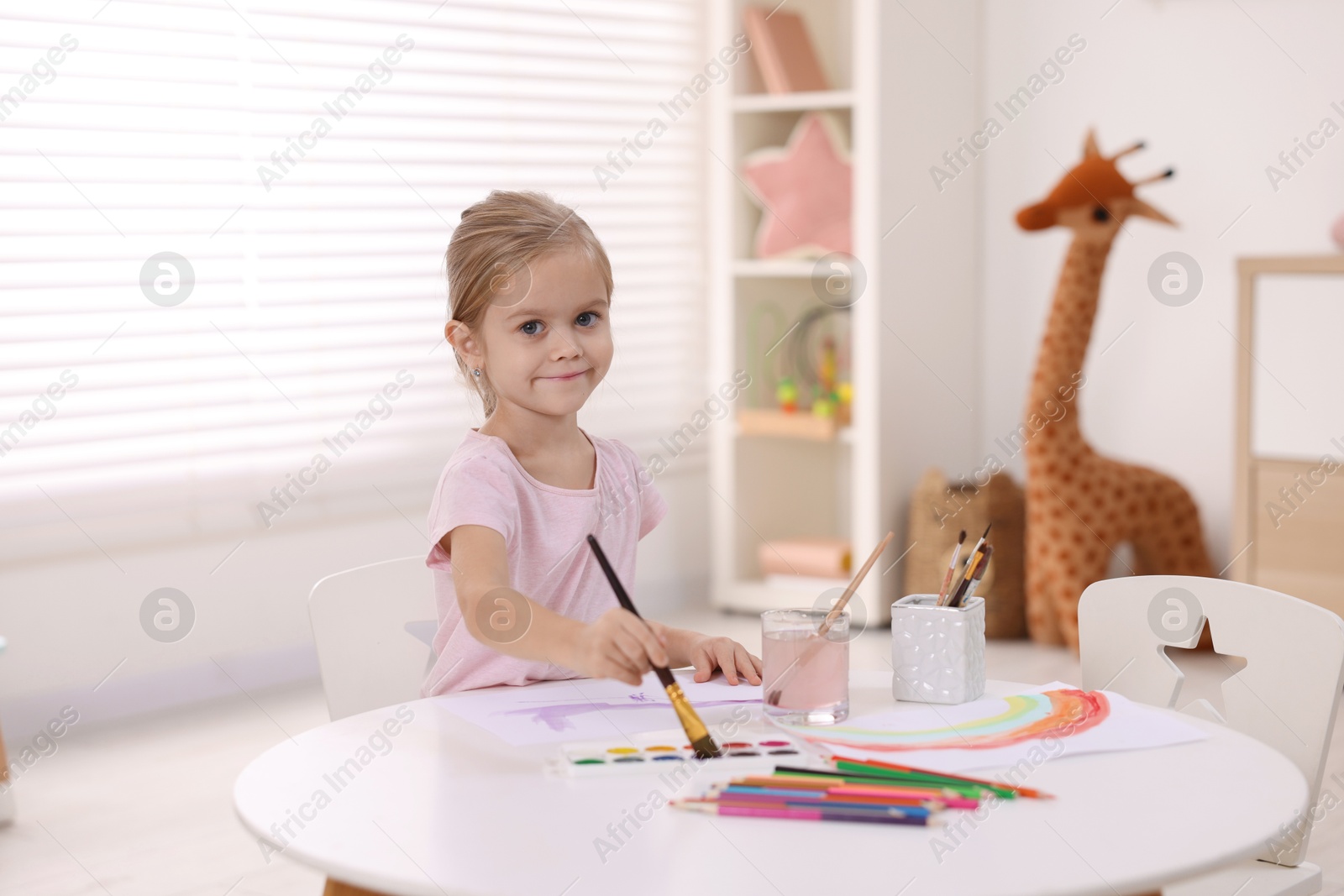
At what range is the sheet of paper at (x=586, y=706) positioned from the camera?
1096mm

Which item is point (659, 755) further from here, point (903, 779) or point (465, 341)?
point (465, 341)

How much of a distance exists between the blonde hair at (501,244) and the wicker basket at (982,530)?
2114 millimetres

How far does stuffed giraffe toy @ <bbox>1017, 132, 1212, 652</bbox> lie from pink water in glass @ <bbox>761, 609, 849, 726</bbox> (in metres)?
2.17

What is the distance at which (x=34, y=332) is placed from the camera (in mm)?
2715

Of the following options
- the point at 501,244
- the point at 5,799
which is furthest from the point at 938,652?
the point at 5,799

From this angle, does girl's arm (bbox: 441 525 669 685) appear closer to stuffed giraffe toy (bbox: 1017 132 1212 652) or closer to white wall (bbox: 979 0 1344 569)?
stuffed giraffe toy (bbox: 1017 132 1212 652)

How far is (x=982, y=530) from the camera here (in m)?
3.33

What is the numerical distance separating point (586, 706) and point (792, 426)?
8.13 feet

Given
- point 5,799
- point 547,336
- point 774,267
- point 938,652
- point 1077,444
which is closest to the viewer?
point 938,652

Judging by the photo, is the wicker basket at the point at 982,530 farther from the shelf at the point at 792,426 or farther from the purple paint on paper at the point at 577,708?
the purple paint on paper at the point at 577,708

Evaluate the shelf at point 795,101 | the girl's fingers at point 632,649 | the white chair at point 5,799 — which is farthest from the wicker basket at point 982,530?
Answer: the girl's fingers at point 632,649

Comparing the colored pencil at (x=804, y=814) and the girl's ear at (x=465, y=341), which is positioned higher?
the girl's ear at (x=465, y=341)

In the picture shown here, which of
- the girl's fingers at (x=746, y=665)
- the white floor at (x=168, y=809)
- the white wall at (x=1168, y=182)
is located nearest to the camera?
the girl's fingers at (x=746, y=665)

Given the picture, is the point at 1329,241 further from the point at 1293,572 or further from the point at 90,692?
the point at 90,692
